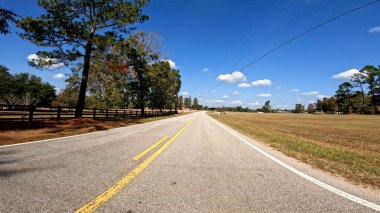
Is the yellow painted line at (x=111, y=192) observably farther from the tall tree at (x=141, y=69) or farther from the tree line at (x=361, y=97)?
the tree line at (x=361, y=97)

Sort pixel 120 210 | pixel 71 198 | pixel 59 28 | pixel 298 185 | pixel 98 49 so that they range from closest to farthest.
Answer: pixel 120 210 < pixel 71 198 < pixel 298 185 < pixel 59 28 < pixel 98 49

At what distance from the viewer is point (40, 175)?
4184mm

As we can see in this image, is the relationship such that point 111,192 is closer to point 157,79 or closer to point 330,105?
point 157,79

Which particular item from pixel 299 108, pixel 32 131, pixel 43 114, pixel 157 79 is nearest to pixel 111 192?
pixel 32 131

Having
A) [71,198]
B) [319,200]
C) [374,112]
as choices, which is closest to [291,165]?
[319,200]

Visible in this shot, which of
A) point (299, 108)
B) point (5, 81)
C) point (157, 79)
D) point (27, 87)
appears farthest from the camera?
point (299, 108)

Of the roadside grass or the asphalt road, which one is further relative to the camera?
the roadside grass

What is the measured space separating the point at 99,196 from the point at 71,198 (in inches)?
15.2

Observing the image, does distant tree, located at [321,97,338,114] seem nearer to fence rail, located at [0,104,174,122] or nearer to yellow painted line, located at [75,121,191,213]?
fence rail, located at [0,104,174,122]

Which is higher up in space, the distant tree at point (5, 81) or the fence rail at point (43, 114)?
the distant tree at point (5, 81)

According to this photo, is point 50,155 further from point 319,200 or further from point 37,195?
point 319,200

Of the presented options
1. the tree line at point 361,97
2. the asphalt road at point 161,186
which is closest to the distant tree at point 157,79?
the asphalt road at point 161,186

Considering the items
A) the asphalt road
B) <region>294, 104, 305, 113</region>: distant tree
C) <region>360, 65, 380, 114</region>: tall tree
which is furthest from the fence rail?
<region>294, 104, 305, 113</region>: distant tree

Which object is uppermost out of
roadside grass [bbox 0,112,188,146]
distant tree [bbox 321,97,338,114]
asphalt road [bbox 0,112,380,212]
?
distant tree [bbox 321,97,338,114]
